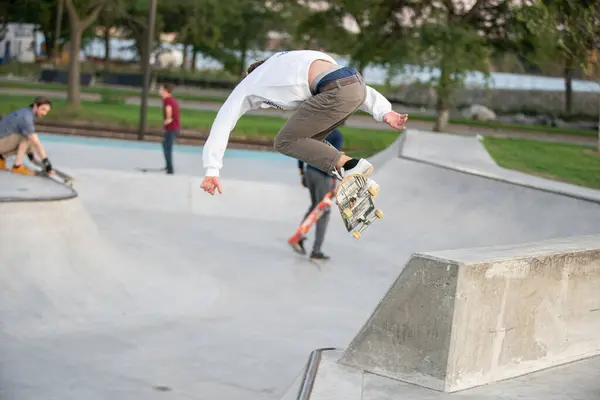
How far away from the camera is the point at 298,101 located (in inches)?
254

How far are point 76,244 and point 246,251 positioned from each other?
11.2 feet

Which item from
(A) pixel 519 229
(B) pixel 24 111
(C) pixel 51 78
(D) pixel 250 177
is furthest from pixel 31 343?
(C) pixel 51 78

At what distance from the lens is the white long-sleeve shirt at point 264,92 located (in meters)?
6.17

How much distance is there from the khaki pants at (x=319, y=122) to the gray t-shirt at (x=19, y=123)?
951cm

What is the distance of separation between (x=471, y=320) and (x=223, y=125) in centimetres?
207

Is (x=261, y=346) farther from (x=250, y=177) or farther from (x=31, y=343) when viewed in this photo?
(x=250, y=177)

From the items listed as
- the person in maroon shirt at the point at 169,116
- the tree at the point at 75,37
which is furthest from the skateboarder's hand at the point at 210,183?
the tree at the point at 75,37

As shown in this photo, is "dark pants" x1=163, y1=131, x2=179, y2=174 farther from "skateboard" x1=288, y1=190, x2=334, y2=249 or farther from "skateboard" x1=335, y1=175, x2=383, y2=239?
"skateboard" x1=335, y1=175, x2=383, y2=239

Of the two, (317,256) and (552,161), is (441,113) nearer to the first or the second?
(552,161)

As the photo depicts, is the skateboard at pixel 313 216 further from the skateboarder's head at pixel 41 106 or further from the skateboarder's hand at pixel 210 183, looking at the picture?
the skateboarder's hand at pixel 210 183

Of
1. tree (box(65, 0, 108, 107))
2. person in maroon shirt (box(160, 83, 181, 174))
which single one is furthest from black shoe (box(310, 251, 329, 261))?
tree (box(65, 0, 108, 107))

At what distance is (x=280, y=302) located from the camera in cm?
1173

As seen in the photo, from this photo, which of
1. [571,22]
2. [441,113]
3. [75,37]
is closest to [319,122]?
[571,22]

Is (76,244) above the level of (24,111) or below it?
below
